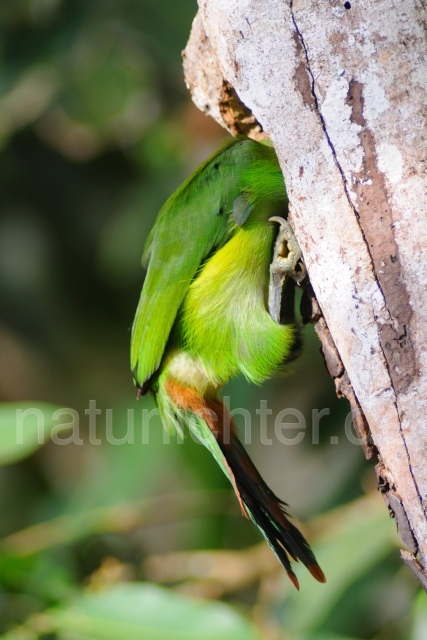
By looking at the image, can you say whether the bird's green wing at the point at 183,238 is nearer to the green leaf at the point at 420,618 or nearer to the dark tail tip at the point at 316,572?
the dark tail tip at the point at 316,572

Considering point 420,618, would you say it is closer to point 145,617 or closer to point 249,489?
point 249,489

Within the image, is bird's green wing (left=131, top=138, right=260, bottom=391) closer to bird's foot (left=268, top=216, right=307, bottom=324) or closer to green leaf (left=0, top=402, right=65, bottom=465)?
bird's foot (left=268, top=216, right=307, bottom=324)

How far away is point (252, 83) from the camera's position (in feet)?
5.29

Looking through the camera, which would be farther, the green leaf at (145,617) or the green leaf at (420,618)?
the green leaf at (420,618)

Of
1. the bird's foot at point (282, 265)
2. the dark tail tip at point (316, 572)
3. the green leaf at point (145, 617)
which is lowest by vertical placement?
the dark tail tip at point (316, 572)

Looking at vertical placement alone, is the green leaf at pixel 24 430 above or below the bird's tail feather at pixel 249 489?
above

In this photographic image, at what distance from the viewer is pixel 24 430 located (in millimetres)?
2115

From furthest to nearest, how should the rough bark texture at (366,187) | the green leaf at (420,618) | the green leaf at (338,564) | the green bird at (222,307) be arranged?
the green leaf at (338,564), the green leaf at (420,618), the green bird at (222,307), the rough bark texture at (366,187)

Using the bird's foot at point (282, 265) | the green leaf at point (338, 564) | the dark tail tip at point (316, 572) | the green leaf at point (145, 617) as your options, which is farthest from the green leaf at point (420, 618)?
the bird's foot at point (282, 265)

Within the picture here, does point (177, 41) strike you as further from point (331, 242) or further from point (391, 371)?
point (391, 371)

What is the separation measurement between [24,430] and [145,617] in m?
0.64

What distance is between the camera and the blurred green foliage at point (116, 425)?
94.3 inches

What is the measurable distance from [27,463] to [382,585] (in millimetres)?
1829

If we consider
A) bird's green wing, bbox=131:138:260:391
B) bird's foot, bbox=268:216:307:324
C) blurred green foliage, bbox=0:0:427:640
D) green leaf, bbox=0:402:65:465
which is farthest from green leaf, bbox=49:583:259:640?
bird's foot, bbox=268:216:307:324
